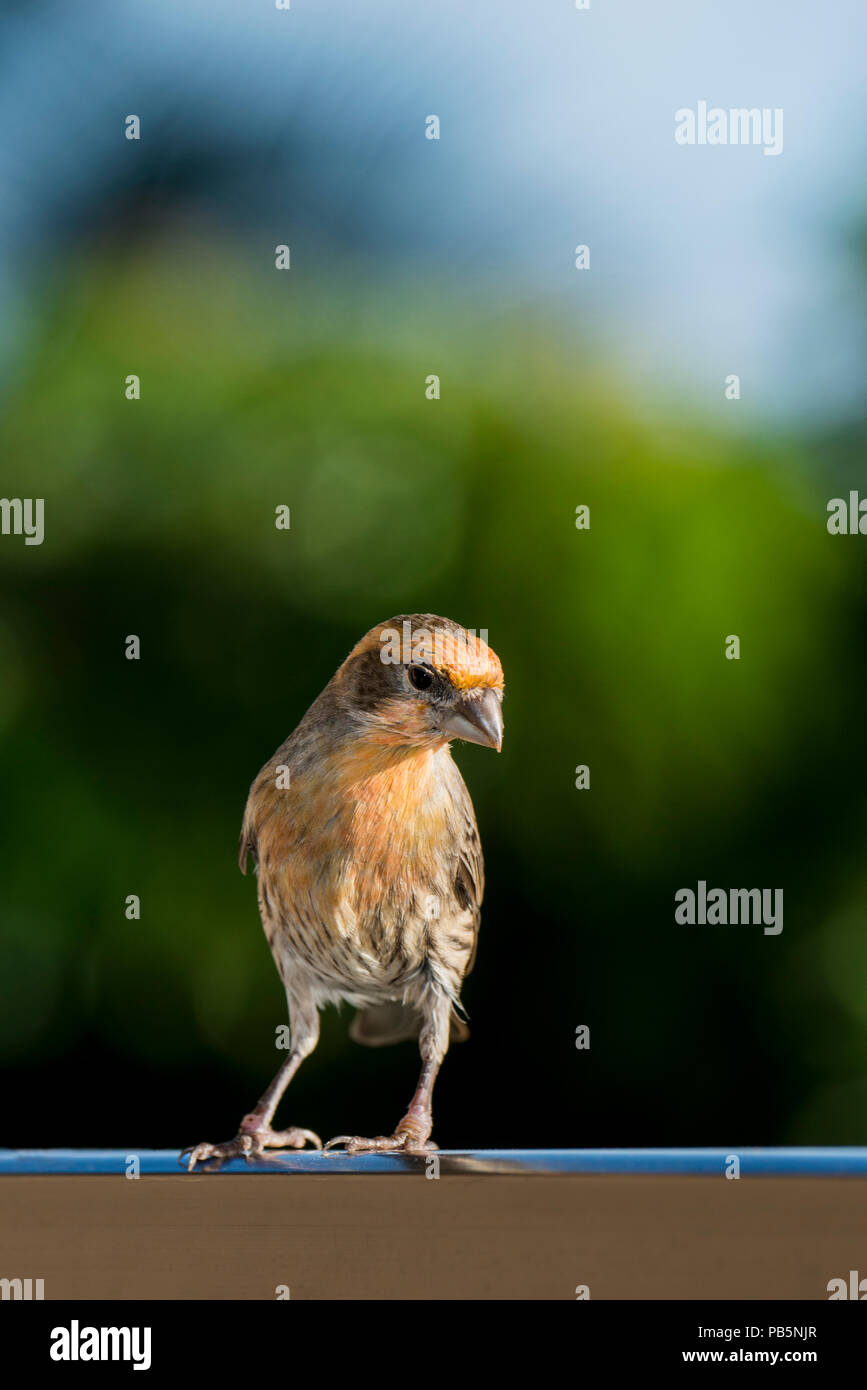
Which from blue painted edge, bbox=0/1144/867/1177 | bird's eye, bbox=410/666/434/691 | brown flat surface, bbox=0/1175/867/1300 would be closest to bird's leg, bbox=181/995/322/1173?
blue painted edge, bbox=0/1144/867/1177

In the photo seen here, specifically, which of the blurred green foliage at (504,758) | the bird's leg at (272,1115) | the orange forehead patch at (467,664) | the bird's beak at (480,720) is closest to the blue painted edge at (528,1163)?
the bird's leg at (272,1115)

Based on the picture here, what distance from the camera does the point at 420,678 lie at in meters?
3.31

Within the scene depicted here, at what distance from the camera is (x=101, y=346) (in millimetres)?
6590

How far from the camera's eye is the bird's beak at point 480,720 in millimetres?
3146

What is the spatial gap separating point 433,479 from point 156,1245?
4.52 meters

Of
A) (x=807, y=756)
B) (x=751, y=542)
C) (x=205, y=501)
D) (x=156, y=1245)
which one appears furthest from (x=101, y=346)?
(x=156, y=1245)

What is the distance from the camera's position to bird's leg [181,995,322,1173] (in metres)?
3.42

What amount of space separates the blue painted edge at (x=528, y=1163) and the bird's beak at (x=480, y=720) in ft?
3.00

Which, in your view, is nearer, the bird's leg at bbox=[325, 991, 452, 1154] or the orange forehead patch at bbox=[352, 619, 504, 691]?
the orange forehead patch at bbox=[352, 619, 504, 691]

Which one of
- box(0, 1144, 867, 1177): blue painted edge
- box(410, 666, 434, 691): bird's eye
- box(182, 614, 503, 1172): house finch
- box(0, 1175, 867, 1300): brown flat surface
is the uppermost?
box(410, 666, 434, 691): bird's eye

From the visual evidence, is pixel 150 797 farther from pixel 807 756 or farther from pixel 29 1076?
pixel 807 756

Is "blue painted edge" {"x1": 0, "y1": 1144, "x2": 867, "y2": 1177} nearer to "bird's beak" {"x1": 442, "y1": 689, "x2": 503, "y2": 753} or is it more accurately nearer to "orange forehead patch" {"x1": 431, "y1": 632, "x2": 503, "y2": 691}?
"bird's beak" {"x1": 442, "y1": 689, "x2": 503, "y2": 753}
